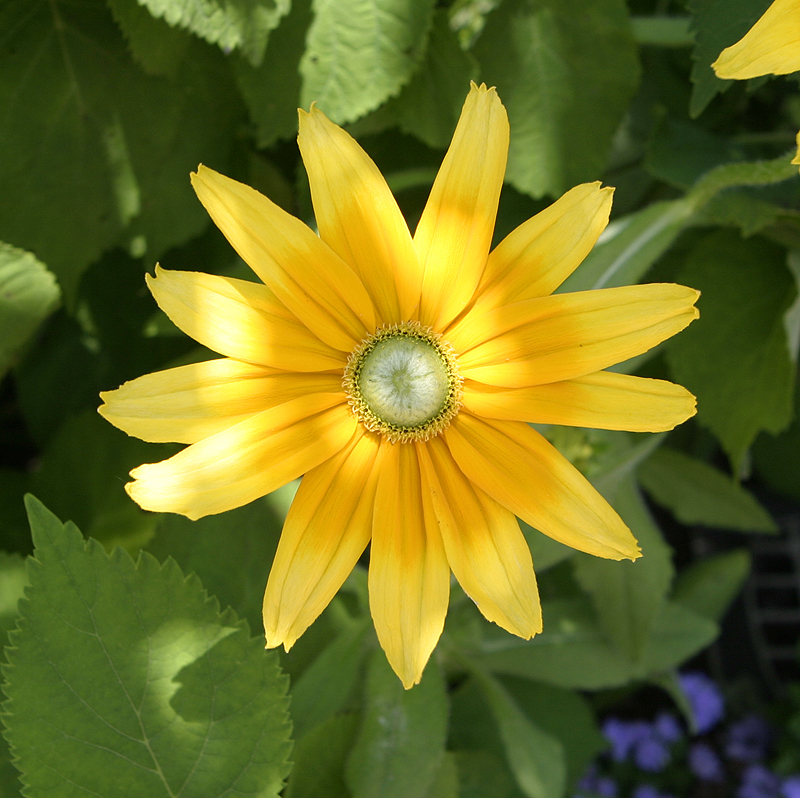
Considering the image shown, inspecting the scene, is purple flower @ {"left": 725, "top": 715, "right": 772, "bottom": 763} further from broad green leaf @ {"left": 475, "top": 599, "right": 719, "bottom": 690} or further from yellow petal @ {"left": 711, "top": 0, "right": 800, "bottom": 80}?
yellow petal @ {"left": 711, "top": 0, "right": 800, "bottom": 80}

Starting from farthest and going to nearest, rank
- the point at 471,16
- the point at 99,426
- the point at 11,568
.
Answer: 1. the point at 99,426
2. the point at 471,16
3. the point at 11,568

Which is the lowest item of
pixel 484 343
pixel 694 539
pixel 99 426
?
pixel 694 539

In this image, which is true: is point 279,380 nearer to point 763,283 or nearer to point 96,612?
point 96,612

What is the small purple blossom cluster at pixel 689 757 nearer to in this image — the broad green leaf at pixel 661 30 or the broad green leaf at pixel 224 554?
the broad green leaf at pixel 224 554

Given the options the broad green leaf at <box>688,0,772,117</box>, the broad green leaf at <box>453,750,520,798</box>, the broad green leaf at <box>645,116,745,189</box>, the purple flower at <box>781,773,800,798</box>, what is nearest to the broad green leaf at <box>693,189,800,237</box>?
the broad green leaf at <box>645,116,745,189</box>

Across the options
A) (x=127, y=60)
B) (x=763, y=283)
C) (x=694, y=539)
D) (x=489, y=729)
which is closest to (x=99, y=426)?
(x=127, y=60)

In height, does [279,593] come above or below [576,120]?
below

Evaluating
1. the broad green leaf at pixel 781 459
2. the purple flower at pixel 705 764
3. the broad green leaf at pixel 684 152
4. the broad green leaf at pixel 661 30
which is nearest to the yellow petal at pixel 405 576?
the broad green leaf at pixel 684 152
